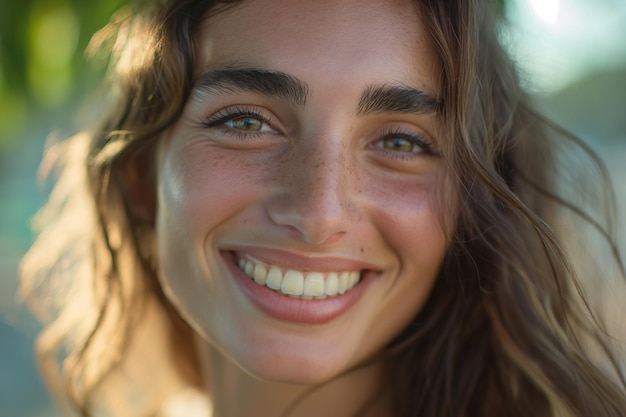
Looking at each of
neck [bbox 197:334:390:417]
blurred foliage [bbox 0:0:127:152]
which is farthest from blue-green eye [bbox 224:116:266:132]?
blurred foliage [bbox 0:0:127:152]

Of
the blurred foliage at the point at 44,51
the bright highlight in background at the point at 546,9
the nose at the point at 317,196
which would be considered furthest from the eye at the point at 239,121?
the blurred foliage at the point at 44,51

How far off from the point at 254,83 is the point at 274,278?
401 mm

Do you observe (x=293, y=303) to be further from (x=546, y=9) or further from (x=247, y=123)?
(x=546, y=9)

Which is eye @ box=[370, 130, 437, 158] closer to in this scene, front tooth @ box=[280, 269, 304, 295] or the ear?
front tooth @ box=[280, 269, 304, 295]

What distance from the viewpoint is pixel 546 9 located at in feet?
6.55

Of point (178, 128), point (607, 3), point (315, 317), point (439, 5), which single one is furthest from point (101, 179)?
point (607, 3)

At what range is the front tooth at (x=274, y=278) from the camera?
5.44ft

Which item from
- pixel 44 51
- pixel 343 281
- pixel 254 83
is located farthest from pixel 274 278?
pixel 44 51

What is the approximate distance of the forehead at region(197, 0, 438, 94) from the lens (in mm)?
1529

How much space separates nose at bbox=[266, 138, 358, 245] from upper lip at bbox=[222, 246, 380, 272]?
6 centimetres

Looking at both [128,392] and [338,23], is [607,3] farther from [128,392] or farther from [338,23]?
[128,392]

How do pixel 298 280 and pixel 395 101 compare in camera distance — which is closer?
pixel 395 101

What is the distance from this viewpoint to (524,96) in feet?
6.02

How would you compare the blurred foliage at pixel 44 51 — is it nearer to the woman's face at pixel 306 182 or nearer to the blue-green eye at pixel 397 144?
the woman's face at pixel 306 182
